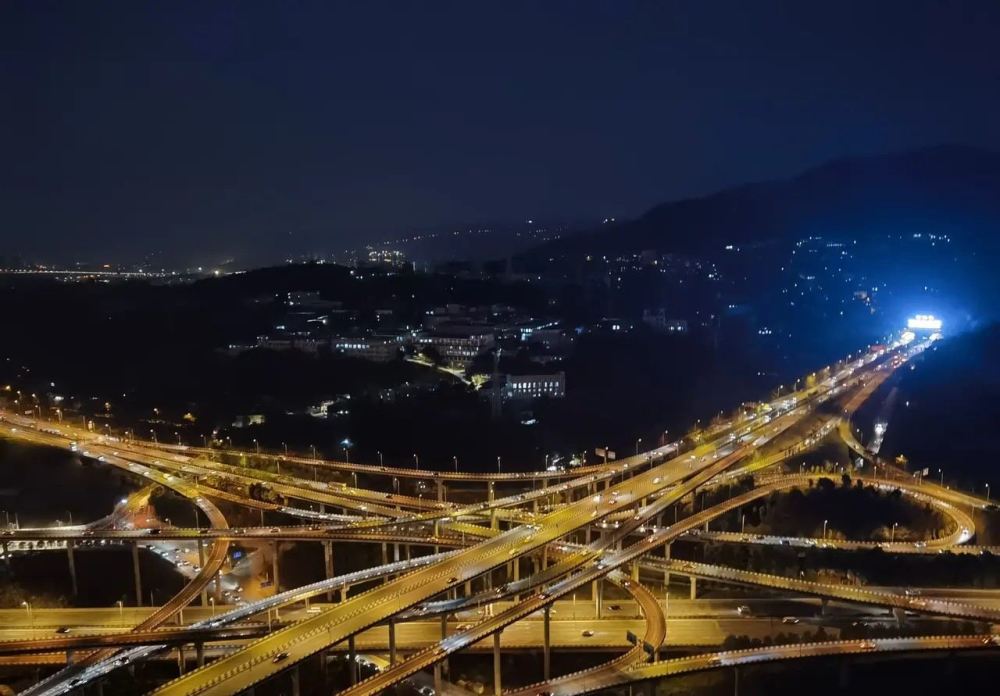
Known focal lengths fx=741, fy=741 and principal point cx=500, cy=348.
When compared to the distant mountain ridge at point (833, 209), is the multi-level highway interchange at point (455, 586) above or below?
below

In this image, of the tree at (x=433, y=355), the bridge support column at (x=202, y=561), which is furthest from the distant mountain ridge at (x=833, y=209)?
the bridge support column at (x=202, y=561)

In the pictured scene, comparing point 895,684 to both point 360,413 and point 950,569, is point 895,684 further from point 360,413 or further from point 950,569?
point 360,413

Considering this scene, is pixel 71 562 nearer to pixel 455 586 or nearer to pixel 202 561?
pixel 202 561

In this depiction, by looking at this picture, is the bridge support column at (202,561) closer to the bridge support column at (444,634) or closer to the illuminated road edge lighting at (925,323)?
the bridge support column at (444,634)

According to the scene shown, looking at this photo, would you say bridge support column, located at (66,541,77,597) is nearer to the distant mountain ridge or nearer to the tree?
the tree

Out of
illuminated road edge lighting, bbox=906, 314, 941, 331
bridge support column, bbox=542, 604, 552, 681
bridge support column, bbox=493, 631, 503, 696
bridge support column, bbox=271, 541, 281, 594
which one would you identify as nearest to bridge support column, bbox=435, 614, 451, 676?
bridge support column, bbox=493, 631, 503, 696

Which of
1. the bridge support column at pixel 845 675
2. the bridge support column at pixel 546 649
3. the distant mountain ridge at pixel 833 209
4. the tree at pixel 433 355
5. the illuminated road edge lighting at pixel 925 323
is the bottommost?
the bridge support column at pixel 845 675

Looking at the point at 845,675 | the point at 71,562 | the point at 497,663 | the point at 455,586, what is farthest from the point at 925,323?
the point at 71,562
